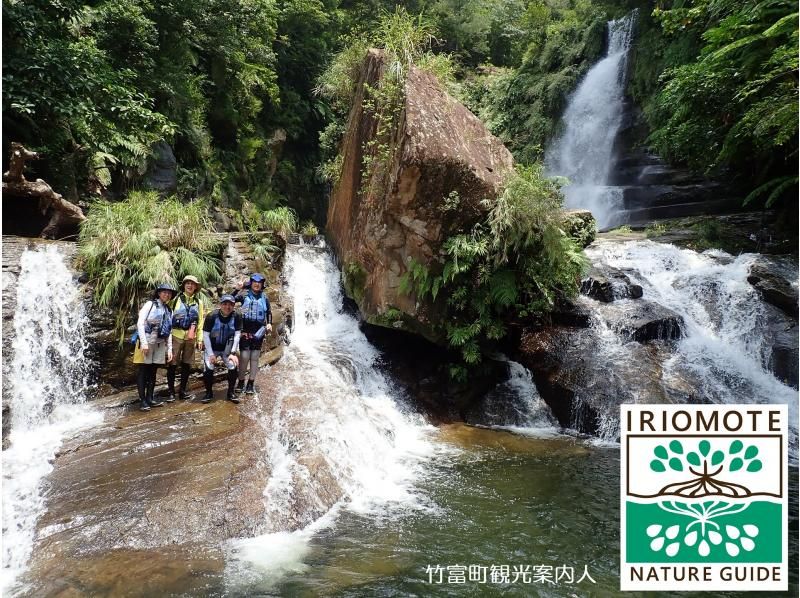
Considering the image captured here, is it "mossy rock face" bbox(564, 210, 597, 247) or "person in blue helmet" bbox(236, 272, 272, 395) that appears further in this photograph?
"mossy rock face" bbox(564, 210, 597, 247)

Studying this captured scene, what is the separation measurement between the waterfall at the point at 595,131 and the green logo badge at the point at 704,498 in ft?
47.7

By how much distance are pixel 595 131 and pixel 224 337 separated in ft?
54.3

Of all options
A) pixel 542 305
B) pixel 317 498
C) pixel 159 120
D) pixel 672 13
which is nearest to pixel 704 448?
pixel 317 498

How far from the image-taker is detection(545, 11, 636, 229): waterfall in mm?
17719

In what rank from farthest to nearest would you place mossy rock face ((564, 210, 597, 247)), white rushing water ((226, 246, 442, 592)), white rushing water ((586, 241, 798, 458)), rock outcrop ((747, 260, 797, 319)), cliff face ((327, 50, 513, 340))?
mossy rock face ((564, 210, 597, 247)) → rock outcrop ((747, 260, 797, 319)) → cliff face ((327, 50, 513, 340)) → white rushing water ((586, 241, 798, 458)) → white rushing water ((226, 246, 442, 592))

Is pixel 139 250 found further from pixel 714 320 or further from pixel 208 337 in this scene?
pixel 714 320

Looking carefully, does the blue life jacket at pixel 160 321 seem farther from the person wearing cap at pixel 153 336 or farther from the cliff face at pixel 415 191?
the cliff face at pixel 415 191

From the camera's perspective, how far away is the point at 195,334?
688cm

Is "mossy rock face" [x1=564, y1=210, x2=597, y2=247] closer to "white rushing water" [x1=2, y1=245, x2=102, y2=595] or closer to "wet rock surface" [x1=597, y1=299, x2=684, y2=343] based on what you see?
"wet rock surface" [x1=597, y1=299, x2=684, y2=343]

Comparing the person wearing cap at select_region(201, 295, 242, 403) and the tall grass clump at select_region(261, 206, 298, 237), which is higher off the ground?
the tall grass clump at select_region(261, 206, 298, 237)

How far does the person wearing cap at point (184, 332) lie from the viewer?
21.7ft

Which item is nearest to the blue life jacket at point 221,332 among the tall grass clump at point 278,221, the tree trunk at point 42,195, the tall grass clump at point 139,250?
the tall grass clump at point 139,250

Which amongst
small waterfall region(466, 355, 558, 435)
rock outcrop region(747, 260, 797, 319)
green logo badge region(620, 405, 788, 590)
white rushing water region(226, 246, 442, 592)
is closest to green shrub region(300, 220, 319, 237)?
white rushing water region(226, 246, 442, 592)

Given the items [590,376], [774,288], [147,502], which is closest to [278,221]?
[590,376]
